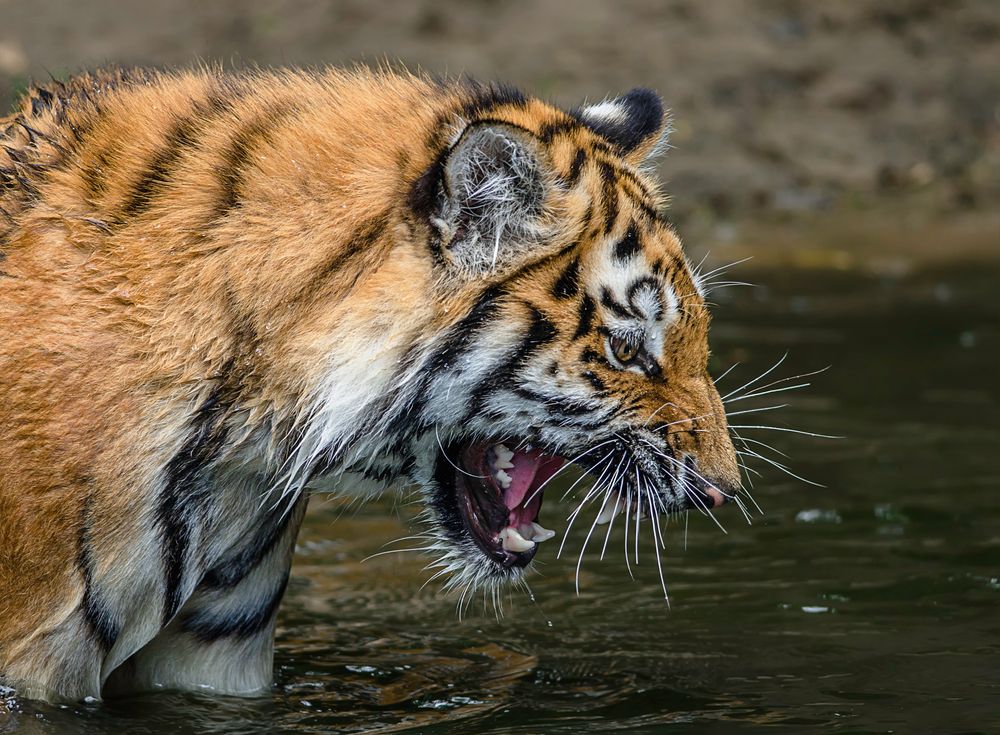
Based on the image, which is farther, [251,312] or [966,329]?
[966,329]

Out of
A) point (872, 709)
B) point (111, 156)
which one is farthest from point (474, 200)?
point (872, 709)

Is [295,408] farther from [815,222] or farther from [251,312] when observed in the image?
[815,222]

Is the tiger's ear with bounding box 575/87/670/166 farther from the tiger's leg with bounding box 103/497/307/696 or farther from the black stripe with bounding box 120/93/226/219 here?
the tiger's leg with bounding box 103/497/307/696

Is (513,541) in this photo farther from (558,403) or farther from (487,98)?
(487,98)

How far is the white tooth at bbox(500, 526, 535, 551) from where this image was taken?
304 centimetres

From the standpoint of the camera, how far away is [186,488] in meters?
2.78

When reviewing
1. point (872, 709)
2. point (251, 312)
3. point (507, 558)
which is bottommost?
point (872, 709)

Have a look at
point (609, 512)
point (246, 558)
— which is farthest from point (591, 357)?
point (246, 558)

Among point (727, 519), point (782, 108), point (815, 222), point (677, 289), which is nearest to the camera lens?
point (677, 289)

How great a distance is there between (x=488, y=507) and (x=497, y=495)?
29 millimetres

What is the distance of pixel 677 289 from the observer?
2.92m

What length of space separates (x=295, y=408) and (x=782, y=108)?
7.39 meters

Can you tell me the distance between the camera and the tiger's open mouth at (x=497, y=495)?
3.00 metres

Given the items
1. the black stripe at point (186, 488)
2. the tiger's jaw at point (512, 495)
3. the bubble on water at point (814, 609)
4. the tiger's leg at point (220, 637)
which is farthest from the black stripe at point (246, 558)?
the bubble on water at point (814, 609)
